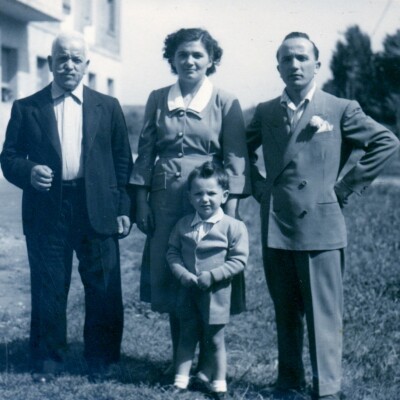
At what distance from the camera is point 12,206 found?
10.9m

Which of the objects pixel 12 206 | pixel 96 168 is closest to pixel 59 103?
pixel 96 168

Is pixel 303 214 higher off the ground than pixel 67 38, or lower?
lower

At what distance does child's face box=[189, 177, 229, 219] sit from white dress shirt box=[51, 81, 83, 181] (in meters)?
0.79

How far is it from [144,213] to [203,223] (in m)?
0.42

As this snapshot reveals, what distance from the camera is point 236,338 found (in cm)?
548

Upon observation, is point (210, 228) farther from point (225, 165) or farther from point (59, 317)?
point (59, 317)

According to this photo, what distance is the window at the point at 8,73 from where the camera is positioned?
15.7 metres

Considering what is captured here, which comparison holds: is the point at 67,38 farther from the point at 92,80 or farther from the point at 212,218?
the point at 92,80

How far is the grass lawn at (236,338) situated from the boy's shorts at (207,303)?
1.50ft

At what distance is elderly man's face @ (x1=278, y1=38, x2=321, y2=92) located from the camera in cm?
375

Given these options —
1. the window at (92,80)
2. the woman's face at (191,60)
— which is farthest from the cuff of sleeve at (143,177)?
the window at (92,80)

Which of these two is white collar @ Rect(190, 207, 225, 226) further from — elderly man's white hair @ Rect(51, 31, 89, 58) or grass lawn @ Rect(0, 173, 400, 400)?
elderly man's white hair @ Rect(51, 31, 89, 58)

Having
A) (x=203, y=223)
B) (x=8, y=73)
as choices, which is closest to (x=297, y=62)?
(x=203, y=223)

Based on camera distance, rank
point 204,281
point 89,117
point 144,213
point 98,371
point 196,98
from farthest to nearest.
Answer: point 98,371, point 89,117, point 144,213, point 196,98, point 204,281
